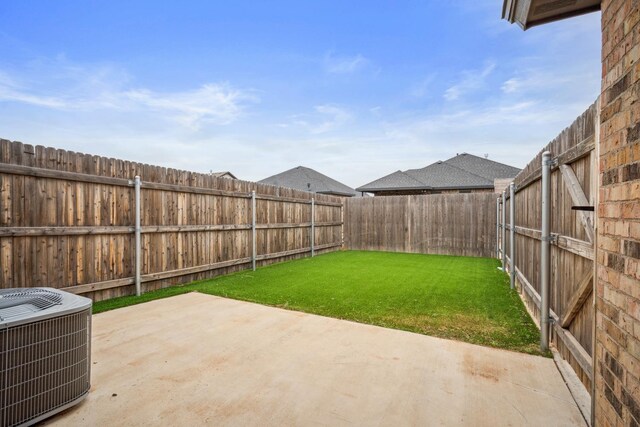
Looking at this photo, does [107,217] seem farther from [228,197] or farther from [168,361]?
[168,361]

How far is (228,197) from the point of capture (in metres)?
6.95

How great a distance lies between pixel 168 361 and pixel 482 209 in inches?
403

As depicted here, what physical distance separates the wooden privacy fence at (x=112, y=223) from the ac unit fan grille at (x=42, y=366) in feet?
8.82

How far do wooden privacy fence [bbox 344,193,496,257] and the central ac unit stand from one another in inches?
409

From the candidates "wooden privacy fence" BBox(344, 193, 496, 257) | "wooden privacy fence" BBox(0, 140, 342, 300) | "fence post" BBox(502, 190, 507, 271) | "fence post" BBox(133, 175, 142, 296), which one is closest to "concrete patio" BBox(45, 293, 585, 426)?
"wooden privacy fence" BBox(0, 140, 342, 300)

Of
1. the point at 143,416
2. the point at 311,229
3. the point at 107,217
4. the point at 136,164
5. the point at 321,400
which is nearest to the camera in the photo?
the point at 143,416

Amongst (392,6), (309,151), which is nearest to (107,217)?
(392,6)

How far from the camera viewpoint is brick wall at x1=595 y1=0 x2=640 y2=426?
1138mm

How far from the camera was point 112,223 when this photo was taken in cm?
477

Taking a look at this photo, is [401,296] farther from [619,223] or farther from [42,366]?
[42,366]

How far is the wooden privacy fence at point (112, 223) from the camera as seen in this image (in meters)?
3.78

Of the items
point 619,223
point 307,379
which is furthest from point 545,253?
point 307,379

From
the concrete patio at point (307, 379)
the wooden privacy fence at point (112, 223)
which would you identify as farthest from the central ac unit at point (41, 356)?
the wooden privacy fence at point (112, 223)

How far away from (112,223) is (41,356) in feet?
11.4
